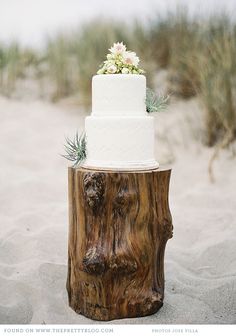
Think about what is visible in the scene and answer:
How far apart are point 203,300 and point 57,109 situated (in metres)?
3.37

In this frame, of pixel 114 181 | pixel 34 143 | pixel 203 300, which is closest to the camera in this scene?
pixel 114 181

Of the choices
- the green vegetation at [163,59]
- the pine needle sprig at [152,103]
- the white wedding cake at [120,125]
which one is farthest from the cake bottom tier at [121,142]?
the green vegetation at [163,59]

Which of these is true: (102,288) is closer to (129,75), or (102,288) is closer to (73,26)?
(129,75)

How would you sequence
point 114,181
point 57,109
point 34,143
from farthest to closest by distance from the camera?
point 57,109 < point 34,143 < point 114,181

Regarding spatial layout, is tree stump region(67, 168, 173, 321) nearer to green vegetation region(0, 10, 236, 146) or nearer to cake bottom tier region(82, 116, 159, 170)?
cake bottom tier region(82, 116, 159, 170)

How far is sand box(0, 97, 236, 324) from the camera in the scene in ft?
9.57

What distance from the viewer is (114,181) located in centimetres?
261

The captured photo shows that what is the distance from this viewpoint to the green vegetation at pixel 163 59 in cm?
491

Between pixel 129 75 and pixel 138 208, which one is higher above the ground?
pixel 129 75

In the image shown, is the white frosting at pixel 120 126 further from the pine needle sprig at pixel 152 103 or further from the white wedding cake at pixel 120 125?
the pine needle sprig at pixel 152 103

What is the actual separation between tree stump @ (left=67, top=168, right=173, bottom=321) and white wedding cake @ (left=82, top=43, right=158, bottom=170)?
0.33 feet

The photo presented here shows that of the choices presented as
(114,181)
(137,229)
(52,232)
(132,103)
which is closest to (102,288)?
(137,229)

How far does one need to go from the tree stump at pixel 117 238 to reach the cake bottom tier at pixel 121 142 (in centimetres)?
9
